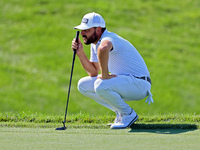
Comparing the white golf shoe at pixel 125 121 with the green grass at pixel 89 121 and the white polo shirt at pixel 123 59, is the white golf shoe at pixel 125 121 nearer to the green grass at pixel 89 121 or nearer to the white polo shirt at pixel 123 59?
the green grass at pixel 89 121

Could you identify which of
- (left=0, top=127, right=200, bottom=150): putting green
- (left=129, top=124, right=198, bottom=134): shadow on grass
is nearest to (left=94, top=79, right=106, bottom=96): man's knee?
(left=0, top=127, right=200, bottom=150): putting green

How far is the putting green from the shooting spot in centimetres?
333

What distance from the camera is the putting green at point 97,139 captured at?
3.33m

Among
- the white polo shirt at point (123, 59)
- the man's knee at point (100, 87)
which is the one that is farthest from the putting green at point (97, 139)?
the white polo shirt at point (123, 59)

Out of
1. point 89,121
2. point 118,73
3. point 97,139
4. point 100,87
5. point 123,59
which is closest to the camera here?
point 97,139

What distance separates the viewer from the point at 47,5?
1458 centimetres

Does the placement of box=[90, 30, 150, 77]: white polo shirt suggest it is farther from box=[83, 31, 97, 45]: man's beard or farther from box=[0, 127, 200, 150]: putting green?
box=[0, 127, 200, 150]: putting green

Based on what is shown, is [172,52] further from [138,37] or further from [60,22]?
[60,22]

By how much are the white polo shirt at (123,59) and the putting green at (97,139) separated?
0.65 meters

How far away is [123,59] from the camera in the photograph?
4.38 meters

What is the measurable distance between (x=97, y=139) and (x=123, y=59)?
1.07 meters

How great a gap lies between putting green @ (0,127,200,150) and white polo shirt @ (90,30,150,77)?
653 mm

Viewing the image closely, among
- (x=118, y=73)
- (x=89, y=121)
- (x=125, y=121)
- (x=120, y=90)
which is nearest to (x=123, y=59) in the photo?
(x=118, y=73)

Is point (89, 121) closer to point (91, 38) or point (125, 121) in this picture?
point (125, 121)
